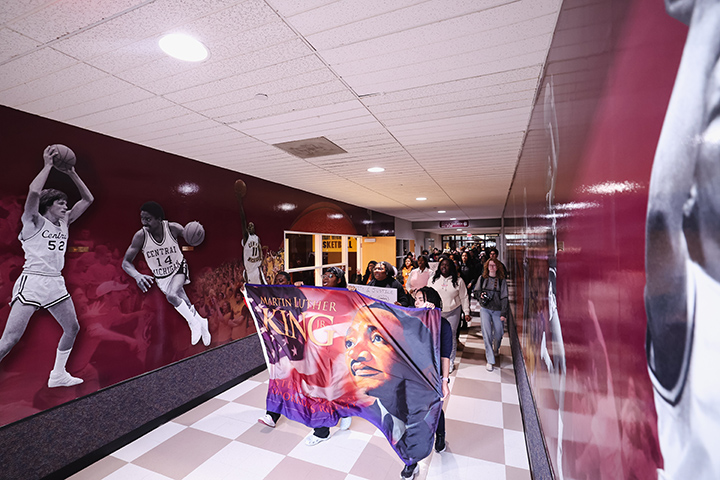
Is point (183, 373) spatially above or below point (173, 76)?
below

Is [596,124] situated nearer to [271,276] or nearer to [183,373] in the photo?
[183,373]

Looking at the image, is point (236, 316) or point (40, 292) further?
point (236, 316)

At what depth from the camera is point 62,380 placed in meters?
2.66

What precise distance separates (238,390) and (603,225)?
4.37 meters

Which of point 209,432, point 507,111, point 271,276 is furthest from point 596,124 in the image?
point 271,276

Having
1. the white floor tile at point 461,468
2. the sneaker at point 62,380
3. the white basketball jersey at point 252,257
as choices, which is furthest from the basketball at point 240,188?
the white floor tile at point 461,468

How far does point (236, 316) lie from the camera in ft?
14.5

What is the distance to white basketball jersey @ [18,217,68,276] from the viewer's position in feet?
8.11

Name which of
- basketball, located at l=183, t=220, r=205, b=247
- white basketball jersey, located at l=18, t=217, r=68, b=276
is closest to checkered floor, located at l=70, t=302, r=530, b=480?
white basketball jersey, located at l=18, t=217, r=68, b=276

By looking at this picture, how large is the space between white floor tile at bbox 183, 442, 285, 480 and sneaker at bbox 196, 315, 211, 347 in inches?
54.1

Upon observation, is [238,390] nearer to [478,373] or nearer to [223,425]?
[223,425]

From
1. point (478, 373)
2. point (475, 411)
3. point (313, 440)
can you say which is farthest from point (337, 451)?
point (478, 373)

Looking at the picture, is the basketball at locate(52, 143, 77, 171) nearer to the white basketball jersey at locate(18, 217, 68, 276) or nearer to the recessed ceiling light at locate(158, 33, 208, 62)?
the white basketball jersey at locate(18, 217, 68, 276)

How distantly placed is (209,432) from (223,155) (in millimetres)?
2840
